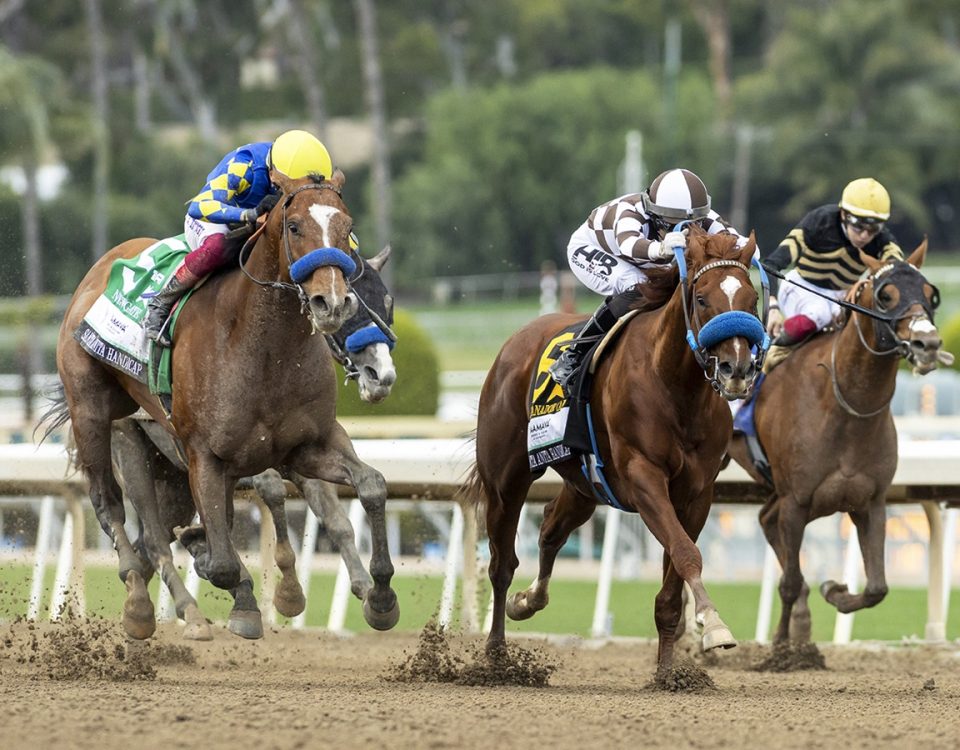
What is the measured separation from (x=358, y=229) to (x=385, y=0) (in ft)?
35.3

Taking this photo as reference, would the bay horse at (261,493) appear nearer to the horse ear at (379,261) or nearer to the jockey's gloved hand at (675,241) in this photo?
the horse ear at (379,261)

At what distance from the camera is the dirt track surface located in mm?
4723

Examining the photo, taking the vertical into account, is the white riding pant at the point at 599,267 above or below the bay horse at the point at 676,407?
above

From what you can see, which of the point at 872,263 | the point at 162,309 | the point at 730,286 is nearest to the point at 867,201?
the point at 872,263

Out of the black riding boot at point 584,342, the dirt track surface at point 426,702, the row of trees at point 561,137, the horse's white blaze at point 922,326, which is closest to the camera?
the dirt track surface at point 426,702

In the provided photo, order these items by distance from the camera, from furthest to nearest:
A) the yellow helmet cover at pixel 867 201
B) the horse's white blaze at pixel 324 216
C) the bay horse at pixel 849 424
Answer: the yellow helmet cover at pixel 867 201 < the bay horse at pixel 849 424 < the horse's white blaze at pixel 324 216

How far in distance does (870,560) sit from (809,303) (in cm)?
124

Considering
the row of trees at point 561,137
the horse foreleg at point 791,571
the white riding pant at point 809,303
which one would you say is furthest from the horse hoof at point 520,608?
the row of trees at point 561,137

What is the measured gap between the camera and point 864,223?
7918 mm

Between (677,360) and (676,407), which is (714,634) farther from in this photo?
(677,360)

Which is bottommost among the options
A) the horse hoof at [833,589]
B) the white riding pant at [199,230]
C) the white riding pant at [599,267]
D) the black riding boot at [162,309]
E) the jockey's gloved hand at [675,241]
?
the horse hoof at [833,589]

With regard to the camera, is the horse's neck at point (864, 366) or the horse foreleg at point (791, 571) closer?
the horse's neck at point (864, 366)

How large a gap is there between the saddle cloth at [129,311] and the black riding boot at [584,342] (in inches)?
60.3

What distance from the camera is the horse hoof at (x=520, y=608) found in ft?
24.1
